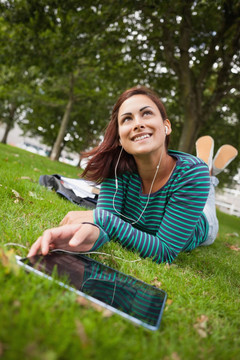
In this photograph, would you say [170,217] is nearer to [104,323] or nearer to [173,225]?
[173,225]

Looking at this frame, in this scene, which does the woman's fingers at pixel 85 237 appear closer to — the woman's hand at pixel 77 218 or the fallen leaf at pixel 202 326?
the woman's hand at pixel 77 218

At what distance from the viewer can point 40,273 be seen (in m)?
1.21

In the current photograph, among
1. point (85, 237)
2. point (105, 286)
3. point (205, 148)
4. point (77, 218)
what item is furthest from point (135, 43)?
point (105, 286)

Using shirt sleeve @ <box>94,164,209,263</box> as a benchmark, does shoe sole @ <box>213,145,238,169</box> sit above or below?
above

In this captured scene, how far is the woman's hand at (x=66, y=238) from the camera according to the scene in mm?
1426

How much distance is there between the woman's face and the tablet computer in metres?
1.17

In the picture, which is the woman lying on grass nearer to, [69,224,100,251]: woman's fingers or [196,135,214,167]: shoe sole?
[69,224,100,251]: woman's fingers

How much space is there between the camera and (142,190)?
2688mm

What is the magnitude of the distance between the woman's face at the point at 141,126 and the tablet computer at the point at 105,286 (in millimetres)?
1172

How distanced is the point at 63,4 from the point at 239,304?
642 centimetres

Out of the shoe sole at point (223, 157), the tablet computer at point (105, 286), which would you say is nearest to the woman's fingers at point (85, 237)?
the tablet computer at point (105, 286)

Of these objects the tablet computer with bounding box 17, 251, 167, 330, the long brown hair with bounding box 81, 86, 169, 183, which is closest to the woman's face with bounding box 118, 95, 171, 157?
the long brown hair with bounding box 81, 86, 169, 183

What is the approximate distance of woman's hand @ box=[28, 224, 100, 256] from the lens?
143 cm

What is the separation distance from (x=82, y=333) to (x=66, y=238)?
0.79 metres
